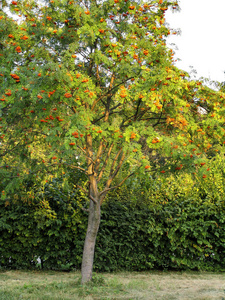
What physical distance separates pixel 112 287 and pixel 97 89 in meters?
3.42

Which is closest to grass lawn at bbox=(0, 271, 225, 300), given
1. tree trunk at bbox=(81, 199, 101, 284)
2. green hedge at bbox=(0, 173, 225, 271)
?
tree trunk at bbox=(81, 199, 101, 284)

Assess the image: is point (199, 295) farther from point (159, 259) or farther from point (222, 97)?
point (222, 97)

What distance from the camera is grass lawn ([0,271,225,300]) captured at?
4984 mm

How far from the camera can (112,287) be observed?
218 inches

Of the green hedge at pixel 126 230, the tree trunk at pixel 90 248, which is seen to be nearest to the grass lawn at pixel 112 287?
the tree trunk at pixel 90 248

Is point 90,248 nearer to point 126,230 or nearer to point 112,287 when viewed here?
point 112,287

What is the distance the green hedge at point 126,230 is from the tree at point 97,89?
1.37 m

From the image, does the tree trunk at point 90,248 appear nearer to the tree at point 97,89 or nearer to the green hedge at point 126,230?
the tree at point 97,89

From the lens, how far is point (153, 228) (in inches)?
293

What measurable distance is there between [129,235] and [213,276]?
6.84 ft

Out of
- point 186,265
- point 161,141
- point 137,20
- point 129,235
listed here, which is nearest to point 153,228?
point 129,235

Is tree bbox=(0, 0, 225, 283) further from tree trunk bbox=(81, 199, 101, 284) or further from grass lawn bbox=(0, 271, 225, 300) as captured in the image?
grass lawn bbox=(0, 271, 225, 300)

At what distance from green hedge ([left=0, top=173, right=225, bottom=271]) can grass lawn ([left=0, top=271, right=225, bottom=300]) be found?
1.31 ft

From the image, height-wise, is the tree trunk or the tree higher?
the tree
